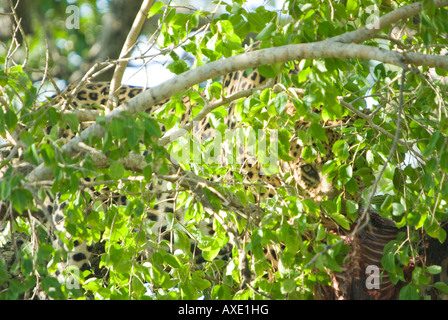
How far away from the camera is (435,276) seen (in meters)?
3.03

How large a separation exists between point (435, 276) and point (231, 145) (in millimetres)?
1236

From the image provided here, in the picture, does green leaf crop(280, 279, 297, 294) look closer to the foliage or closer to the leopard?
the foliage

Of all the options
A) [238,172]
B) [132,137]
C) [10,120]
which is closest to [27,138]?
[10,120]

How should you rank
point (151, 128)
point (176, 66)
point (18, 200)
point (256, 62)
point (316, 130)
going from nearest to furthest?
point (18, 200), point (151, 128), point (256, 62), point (316, 130), point (176, 66)

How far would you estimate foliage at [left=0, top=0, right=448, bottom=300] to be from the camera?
1926 mm

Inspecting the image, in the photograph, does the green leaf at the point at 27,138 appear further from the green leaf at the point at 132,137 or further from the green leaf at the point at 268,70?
the green leaf at the point at 268,70

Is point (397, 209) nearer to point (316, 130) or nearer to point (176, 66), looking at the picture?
point (316, 130)

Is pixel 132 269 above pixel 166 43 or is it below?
below

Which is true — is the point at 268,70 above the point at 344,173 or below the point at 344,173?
above

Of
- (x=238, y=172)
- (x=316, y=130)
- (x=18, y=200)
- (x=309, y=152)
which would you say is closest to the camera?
(x=18, y=200)

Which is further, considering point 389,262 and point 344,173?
point 344,173

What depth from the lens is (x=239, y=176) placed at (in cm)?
270
